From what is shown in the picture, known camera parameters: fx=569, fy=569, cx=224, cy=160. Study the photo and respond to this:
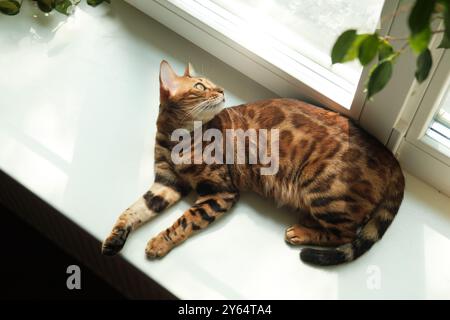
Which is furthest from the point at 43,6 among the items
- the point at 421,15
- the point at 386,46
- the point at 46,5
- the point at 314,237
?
the point at 421,15

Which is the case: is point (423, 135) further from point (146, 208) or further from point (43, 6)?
point (43, 6)

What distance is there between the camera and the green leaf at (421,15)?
0.70 m

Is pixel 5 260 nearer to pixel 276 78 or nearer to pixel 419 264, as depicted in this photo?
pixel 276 78

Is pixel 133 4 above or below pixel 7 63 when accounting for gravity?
above

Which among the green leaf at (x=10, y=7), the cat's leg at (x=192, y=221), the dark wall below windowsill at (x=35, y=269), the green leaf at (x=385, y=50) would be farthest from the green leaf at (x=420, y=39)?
the green leaf at (x=10, y=7)

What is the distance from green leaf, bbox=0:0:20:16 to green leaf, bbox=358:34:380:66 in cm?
118

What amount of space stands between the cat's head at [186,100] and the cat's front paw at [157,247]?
0.29 meters

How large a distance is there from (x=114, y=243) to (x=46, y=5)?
2.53 feet

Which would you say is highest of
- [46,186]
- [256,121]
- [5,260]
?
[256,121]

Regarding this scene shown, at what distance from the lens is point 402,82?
120cm

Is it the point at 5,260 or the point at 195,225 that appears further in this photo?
the point at 5,260

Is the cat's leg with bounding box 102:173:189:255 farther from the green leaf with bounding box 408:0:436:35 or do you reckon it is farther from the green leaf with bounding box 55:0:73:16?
the green leaf with bounding box 408:0:436:35
